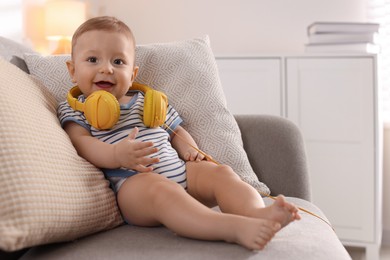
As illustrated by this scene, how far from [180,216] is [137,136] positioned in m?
0.31

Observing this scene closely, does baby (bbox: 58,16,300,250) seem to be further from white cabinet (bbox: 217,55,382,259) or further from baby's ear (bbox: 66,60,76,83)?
white cabinet (bbox: 217,55,382,259)

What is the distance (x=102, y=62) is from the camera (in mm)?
1344

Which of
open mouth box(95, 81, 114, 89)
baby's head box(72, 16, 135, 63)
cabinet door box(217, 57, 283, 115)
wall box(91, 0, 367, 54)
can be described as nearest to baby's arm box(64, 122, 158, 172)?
open mouth box(95, 81, 114, 89)

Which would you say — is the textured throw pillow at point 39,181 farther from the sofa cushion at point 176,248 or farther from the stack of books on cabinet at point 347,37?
the stack of books on cabinet at point 347,37

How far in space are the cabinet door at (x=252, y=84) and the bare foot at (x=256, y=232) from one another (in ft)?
5.07

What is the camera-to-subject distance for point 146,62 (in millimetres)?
1551

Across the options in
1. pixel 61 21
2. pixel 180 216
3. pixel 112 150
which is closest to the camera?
pixel 180 216

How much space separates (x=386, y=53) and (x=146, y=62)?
169cm

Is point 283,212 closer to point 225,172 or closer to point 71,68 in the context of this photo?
point 225,172

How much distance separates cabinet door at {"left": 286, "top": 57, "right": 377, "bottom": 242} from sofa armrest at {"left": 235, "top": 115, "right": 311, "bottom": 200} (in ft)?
2.93

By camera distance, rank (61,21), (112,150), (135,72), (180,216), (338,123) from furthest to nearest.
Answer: (61,21)
(338,123)
(135,72)
(112,150)
(180,216)

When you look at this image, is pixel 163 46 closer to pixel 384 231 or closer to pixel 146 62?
pixel 146 62

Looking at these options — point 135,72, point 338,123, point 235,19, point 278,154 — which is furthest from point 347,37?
point 135,72

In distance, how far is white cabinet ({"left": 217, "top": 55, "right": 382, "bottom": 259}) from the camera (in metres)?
2.42
